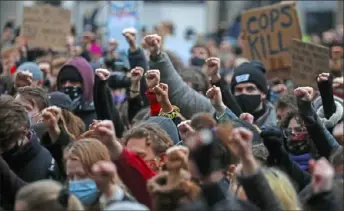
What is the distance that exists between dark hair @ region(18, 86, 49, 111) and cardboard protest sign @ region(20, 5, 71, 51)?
5875 millimetres

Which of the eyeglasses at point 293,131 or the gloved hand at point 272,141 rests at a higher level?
the gloved hand at point 272,141

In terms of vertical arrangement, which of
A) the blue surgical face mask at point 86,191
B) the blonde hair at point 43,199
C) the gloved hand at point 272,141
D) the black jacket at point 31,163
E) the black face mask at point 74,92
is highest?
→ the blonde hair at point 43,199

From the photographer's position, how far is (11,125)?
22.4 feet

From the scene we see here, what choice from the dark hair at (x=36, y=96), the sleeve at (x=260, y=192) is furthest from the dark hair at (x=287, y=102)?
the sleeve at (x=260, y=192)

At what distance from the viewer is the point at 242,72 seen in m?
9.77

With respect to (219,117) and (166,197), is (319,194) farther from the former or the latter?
(219,117)

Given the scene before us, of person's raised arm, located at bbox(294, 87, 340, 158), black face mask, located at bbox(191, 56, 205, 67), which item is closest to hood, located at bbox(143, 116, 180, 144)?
person's raised arm, located at bbox(294, 87, 340, 158)

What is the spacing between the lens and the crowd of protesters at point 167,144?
17.1 feet

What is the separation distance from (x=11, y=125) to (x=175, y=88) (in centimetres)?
191

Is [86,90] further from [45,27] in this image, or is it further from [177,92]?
[45,27]

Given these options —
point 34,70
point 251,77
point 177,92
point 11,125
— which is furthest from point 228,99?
point 34,70

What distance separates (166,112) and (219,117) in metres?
0.41

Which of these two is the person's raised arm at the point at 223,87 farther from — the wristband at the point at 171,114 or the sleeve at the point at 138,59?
the sleeve at the point at 138,59

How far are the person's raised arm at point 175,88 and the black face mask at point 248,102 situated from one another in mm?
981
